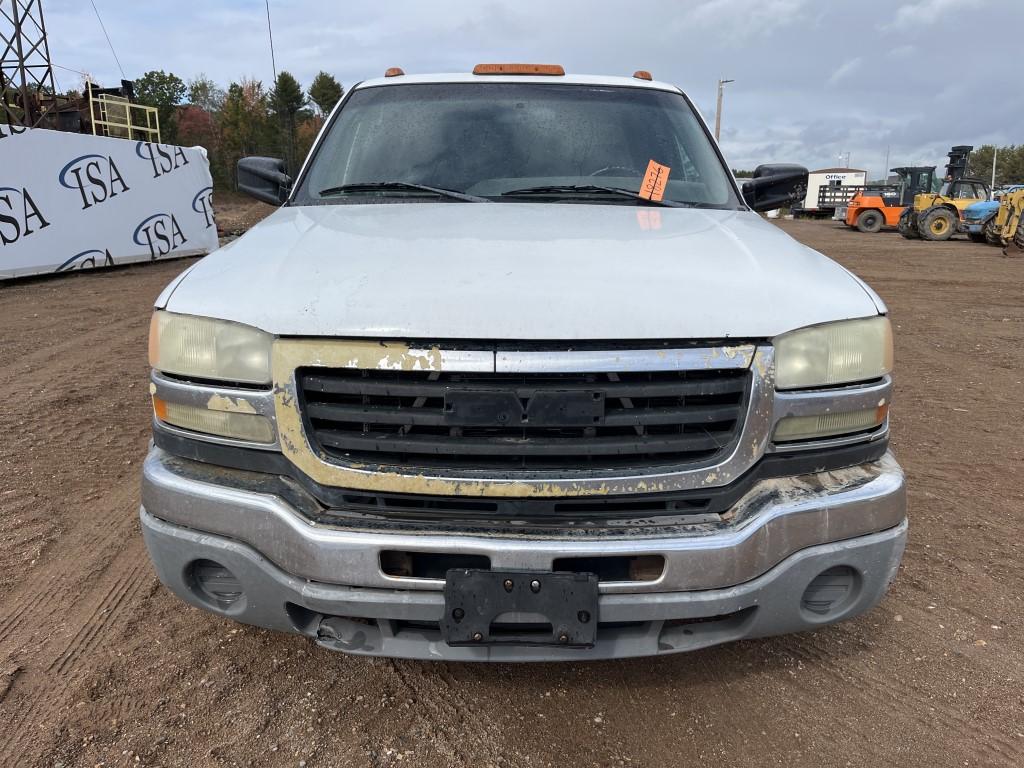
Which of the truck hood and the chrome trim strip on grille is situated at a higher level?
the truck hood

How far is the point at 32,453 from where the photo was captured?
438 centimetres

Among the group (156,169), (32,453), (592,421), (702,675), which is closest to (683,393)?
(592,421)

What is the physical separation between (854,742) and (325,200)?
8.86 ft

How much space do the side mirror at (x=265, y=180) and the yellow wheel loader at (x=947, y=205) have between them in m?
24.7

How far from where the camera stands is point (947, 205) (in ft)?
76.4

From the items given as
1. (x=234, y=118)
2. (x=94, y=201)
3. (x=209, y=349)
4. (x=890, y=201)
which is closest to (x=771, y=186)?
(x=209, y=349)

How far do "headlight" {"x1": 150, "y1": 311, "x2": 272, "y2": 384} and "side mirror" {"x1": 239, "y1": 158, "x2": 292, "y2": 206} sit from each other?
1.76m

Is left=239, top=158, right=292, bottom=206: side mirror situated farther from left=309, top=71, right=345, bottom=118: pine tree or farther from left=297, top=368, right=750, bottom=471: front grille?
left=309, top=71, right=345, bottom=118: pine tree

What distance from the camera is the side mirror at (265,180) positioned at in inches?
142

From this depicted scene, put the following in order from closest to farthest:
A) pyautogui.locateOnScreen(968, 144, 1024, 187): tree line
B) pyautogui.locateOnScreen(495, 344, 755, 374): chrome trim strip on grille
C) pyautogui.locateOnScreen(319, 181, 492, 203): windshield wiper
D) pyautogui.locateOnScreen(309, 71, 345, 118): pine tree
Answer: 1. pyautogui.locateOnScreen(495, 344, 755, 374): chrome trim strip on grille
2. pyautogui.locateOnScreen(319, 181, 492, 203): windshield wiper
3. pyautogui.locateOnScreen(309, 71, 345, 118): pine tree
4. pyautogui.locateOnScreen(968, 144, 1024, 187): tree line

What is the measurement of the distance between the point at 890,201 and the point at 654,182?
98.9 ft

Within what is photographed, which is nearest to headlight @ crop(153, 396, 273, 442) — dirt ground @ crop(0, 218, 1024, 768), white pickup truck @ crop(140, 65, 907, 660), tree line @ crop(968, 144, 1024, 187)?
white pickup truck @ crop(140, 65, 907, 660)

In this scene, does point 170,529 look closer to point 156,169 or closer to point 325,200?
point 325,200

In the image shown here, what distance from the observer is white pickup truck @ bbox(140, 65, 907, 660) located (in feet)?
5.94
